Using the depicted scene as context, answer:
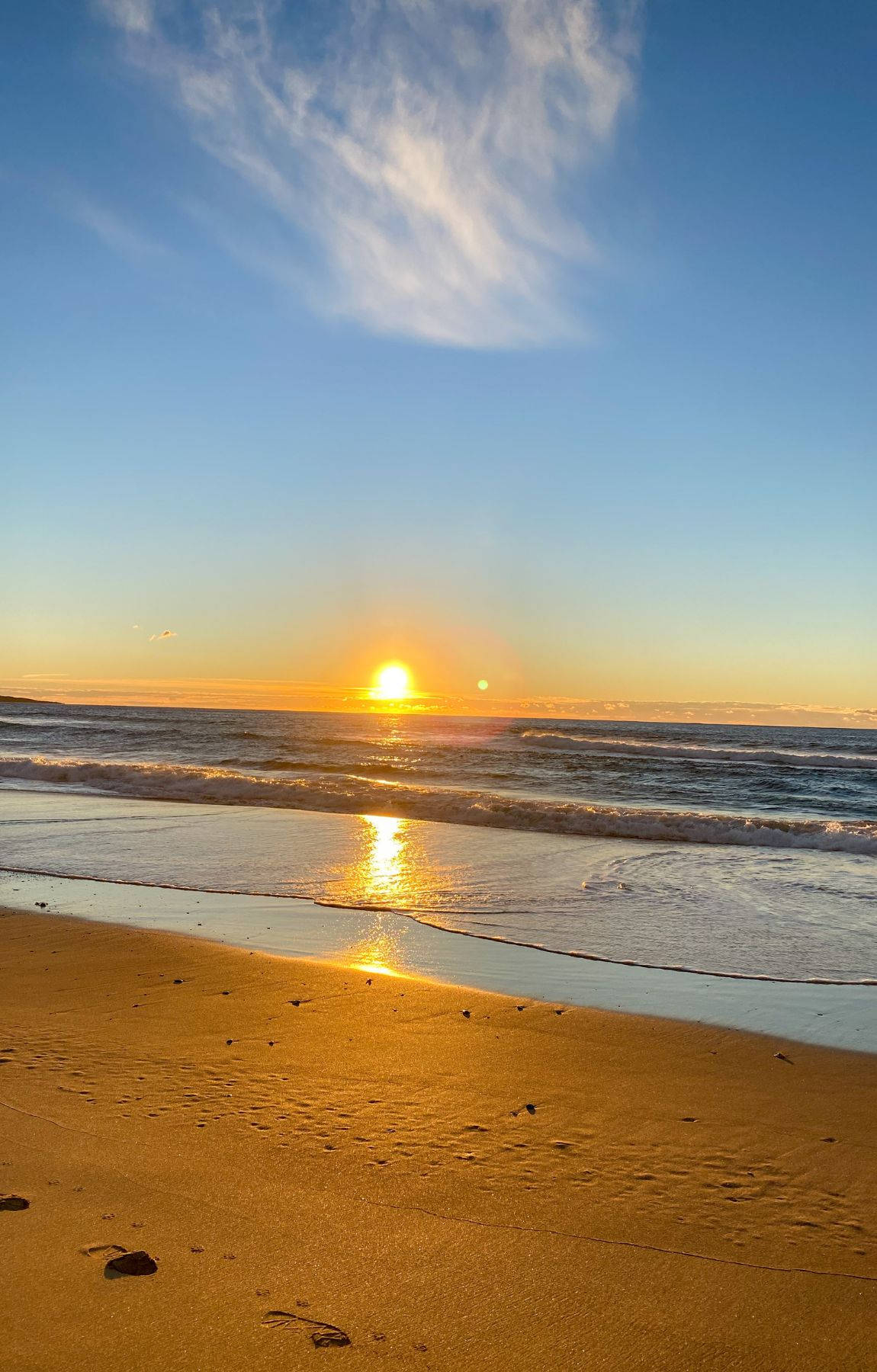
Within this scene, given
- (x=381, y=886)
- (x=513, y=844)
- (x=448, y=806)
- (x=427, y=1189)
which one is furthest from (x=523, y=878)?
(x=427, y=1189)

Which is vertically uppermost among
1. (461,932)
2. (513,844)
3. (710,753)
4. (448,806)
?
(461,932)

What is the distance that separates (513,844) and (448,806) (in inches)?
171

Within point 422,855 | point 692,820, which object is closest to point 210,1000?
point 422,855

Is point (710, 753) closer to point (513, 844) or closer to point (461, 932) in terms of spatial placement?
point (513, 844)

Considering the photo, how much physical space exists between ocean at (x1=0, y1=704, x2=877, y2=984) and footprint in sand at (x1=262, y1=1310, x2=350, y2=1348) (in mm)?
5170

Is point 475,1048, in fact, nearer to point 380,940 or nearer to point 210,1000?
point 210,1000

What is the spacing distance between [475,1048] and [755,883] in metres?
7.50

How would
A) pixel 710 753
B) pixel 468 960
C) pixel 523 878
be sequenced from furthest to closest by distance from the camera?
pixel 710 753, pixel 523 878, pixel 468 960

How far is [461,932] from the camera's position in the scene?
27.3 feet

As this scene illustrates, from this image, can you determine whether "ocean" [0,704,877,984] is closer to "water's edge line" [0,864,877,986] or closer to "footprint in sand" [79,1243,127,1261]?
"water's edge line" [0,864,877,986]

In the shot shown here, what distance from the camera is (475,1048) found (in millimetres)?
5172

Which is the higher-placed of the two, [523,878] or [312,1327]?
[312,1327]

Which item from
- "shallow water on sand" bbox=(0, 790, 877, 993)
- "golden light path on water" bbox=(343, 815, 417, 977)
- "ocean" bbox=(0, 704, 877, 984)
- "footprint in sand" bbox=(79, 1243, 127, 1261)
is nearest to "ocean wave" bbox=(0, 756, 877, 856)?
"ocean" bbox=(0, 704, 877, 984)

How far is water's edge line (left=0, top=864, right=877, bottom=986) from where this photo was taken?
7020 millimetres
